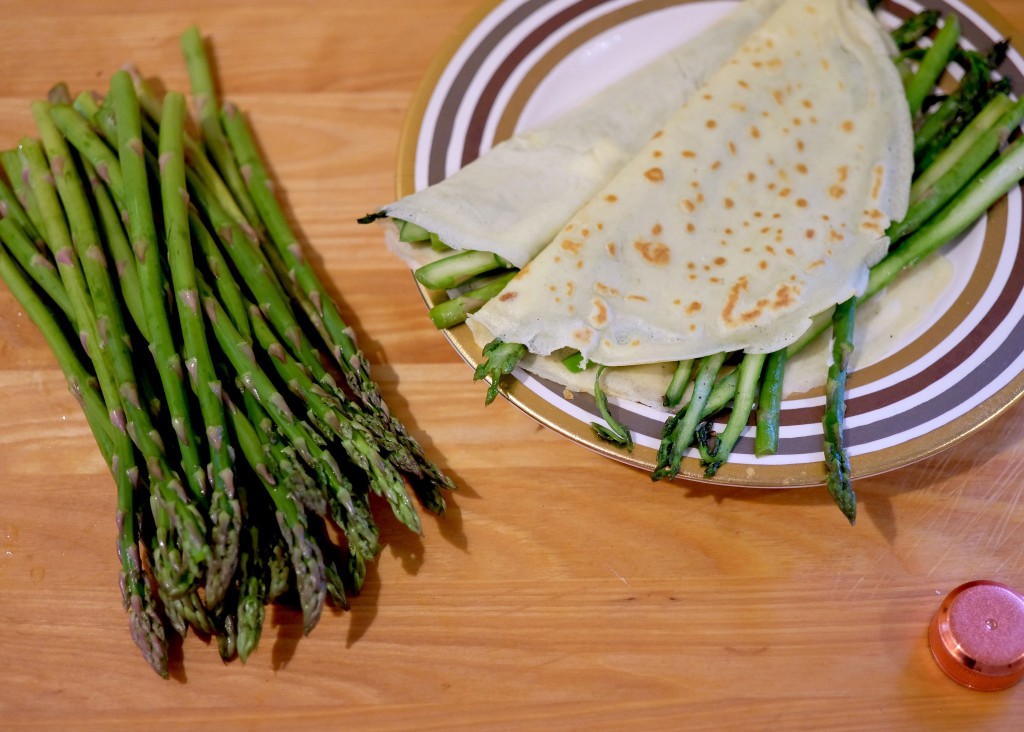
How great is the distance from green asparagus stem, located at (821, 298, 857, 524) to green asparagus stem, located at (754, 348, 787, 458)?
0.27 ft

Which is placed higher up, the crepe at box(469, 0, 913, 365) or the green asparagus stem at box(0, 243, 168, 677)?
the crepe at box(469, 0, 913, 365)

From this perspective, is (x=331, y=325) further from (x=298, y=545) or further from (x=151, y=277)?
(x=298, y=545)

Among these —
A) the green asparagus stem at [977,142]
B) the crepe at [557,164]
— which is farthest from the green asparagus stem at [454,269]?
the green asparagus stem at [977,142]

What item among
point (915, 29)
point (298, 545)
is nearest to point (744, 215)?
point (915, 29)

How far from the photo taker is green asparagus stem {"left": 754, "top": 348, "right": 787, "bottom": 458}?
154 centimetres

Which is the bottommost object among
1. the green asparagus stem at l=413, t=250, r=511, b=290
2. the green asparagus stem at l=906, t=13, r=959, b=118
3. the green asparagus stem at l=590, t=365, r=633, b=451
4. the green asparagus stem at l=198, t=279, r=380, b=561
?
the green asparagus stem at l=198, t=279, r=380, b=561

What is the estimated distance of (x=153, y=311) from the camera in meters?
1.60

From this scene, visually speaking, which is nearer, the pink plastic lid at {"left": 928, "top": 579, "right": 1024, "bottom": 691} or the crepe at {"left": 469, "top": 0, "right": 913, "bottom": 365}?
the pink plastic lid at {"left": 928, "top": 579, "right": 1024, "bottom": 691}

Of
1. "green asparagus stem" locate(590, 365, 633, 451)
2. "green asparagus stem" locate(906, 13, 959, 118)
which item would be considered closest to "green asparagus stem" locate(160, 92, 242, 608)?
"green asparagus stem" locate(590, 365, 633, 451)

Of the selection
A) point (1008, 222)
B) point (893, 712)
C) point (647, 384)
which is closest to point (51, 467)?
point (647, 384)

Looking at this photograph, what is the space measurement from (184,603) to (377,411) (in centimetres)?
47

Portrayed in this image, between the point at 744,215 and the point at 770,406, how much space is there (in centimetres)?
40

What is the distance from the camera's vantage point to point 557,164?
1774 millimetres

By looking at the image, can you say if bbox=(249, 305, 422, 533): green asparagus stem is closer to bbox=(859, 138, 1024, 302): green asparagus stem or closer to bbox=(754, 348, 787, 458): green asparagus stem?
bbox=(754, 348, 787, 458): green asparagus stem
